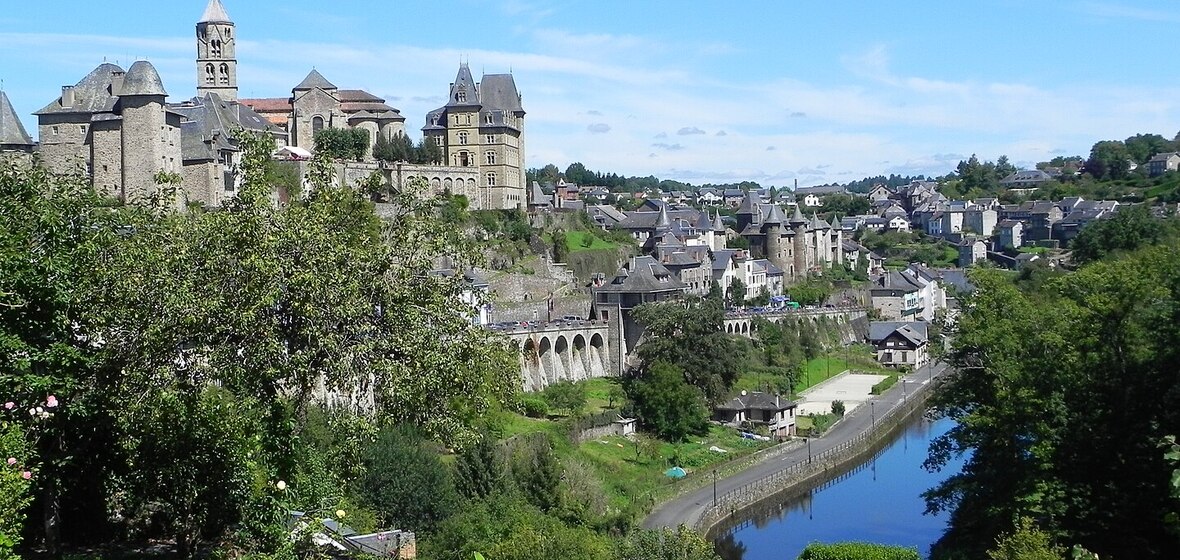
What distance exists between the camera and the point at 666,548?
78.1 ft

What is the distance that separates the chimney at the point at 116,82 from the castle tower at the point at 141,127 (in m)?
1.12

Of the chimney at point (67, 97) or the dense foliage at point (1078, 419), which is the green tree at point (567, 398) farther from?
the chimney at point (67, 97)

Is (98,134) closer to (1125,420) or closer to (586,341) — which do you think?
(586,341)

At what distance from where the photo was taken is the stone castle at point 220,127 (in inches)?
1734

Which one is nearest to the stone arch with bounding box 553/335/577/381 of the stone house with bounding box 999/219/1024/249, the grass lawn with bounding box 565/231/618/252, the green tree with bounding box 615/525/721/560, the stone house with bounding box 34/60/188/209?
the grass lawn with bounding box 565/231/618/252

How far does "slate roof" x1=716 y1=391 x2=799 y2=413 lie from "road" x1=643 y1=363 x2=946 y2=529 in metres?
1.86

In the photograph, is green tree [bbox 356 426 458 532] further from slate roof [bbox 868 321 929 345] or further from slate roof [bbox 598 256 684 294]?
slate roof [bbox 868 321 929 345]

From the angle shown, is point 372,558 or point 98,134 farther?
point 98,134

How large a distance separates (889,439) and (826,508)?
11639 millimetres

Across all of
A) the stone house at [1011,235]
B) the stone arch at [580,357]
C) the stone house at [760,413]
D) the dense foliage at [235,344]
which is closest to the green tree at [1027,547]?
the dense foliage at [235,344]

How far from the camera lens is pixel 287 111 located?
71250 millimetres

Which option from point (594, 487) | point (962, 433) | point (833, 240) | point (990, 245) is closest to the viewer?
point (962, 433)

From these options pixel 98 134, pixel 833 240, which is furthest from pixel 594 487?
pixel 833 240

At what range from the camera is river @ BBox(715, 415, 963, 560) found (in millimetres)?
34406
